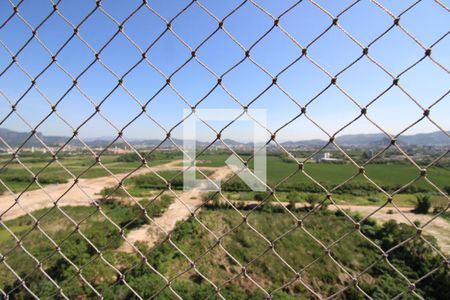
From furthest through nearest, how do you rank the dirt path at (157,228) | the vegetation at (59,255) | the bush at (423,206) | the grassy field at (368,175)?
1. the grassy field at (368,175)
2. the bush at (423,206)
3. the dirt path at (157,228)
4. the vegetation at (59,255)

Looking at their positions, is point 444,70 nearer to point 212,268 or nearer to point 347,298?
point 347,298

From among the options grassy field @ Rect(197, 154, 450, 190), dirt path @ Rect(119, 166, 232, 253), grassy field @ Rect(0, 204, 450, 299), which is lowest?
dirt path @ Rect(119, 166, 232, 253)

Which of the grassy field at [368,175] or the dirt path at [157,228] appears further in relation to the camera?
the grassy field at [368,175]

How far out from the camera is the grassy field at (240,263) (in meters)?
6.98

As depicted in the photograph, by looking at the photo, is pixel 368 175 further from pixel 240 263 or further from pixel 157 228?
pixel 240 263

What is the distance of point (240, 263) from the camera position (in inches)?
189

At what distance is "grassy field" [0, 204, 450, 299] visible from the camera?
698cm

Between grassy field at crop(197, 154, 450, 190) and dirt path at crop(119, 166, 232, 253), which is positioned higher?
grassy field at crop(197, 154, 450, 190)

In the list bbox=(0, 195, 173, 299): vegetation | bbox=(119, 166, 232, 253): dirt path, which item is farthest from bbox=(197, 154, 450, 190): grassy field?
bbox=(0, 195, 173, 299): vegetation

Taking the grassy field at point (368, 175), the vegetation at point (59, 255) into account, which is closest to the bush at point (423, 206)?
the grassy field at point (368, 175)

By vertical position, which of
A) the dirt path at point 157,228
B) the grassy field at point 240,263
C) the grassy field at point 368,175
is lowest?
the dirt path at point 157,228

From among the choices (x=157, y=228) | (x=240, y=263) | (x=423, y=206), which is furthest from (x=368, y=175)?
(x=240, y=263)

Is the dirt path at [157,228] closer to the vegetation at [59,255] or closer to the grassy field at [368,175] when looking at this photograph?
the vegetation at [59,255]

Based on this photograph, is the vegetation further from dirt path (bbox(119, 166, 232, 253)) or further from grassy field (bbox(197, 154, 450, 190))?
grassy field (bbox(197, 154, 450, 190))
